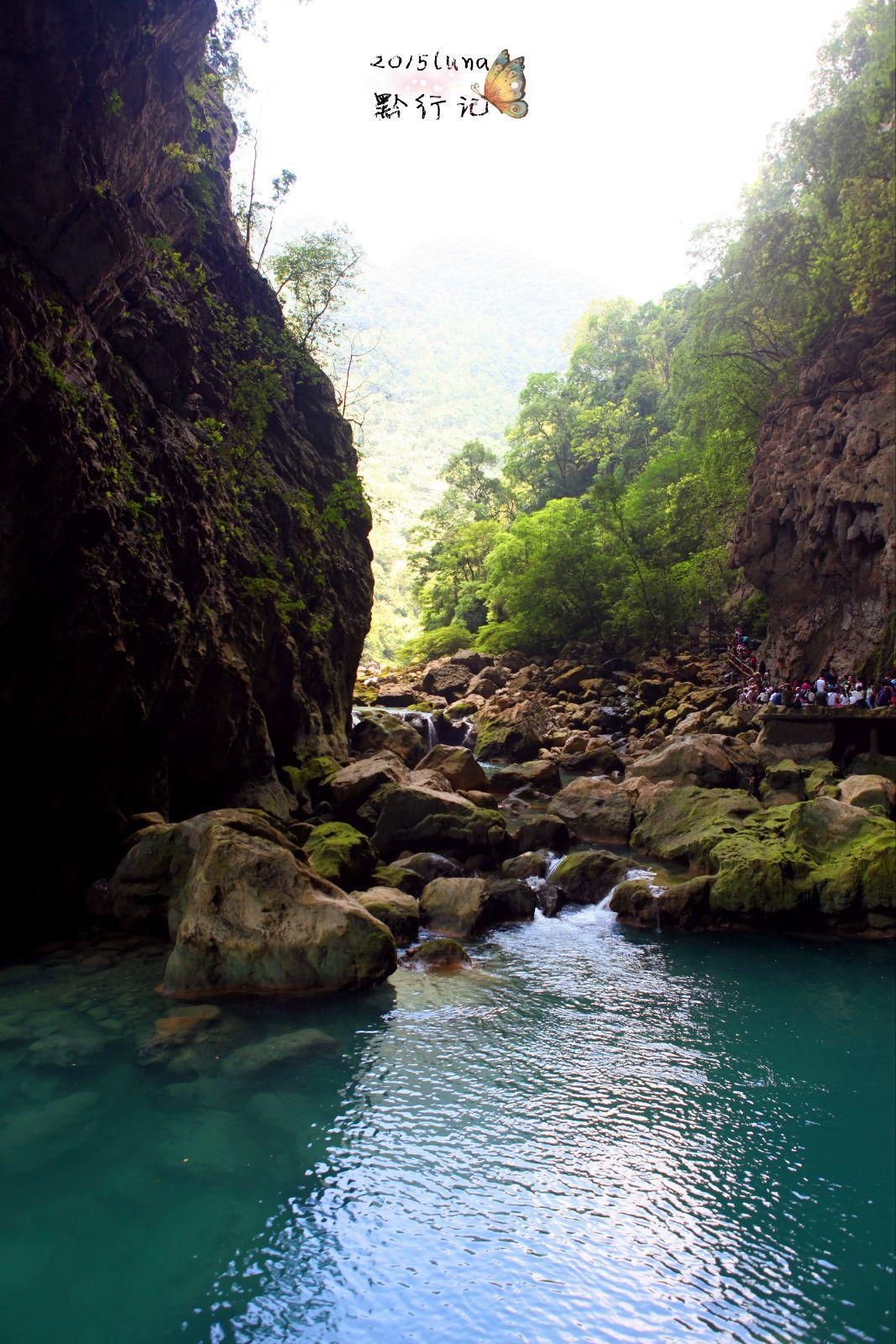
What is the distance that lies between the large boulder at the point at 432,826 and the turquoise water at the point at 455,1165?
158 inches

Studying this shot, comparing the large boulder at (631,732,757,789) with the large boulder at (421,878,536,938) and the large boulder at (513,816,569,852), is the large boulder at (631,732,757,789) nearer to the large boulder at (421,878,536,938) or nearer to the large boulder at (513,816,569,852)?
the large boulder at (513,816,569,852)

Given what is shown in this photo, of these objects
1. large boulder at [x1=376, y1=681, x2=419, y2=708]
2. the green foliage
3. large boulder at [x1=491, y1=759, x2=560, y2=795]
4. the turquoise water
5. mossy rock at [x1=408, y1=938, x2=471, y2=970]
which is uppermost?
the green foliage

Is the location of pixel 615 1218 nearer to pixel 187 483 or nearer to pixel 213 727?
pixel 213 727

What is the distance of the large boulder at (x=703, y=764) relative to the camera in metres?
15.6

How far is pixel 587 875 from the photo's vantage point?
11.1 metres

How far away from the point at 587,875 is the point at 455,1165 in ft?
20.5

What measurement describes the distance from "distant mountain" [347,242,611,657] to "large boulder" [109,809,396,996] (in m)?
64.0

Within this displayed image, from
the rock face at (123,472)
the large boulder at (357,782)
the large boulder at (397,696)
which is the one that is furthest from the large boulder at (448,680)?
the large boulder at (357,782)

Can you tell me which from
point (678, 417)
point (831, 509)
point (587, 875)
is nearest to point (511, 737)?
point (831, 509)

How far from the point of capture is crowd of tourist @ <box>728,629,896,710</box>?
1537 cm

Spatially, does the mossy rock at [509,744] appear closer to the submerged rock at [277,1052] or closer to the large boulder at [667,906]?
the large boulder at [667,906]

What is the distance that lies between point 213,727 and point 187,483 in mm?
3465

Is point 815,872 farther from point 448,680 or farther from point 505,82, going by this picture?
point 448,680

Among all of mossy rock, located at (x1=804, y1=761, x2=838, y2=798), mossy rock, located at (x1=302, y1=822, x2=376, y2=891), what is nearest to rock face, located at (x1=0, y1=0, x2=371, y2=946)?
mossy rock, located at (x1=302, y1=822, x2=376, y2=891)
